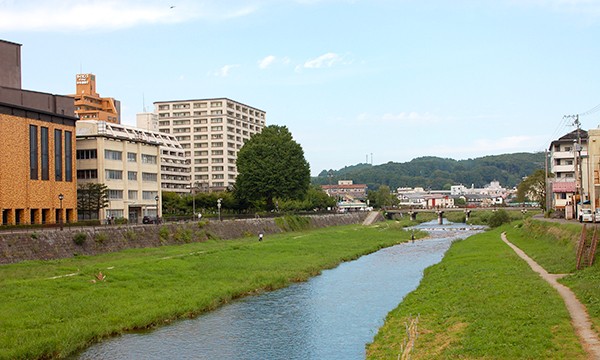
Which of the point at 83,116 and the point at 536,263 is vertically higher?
the point at 83,116

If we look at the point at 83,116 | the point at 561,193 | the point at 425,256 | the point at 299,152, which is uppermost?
the point at 83,116

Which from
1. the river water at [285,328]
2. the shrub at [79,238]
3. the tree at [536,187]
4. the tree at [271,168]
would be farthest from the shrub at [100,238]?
the tree at [536,187]

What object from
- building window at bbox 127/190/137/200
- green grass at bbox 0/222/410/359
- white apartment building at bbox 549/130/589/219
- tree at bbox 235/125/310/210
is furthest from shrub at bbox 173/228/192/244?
white apartment building at bbox 549/130/589/219

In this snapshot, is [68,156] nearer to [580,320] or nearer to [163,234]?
[163,234]

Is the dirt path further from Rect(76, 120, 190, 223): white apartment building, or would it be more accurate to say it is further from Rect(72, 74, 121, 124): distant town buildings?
Rect(72, 74, 121, 124): distant town buildings

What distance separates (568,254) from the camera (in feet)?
135

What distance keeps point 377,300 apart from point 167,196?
7486 centimetres

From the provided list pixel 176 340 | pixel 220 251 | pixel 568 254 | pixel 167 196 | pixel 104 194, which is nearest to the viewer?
pixel 176 340

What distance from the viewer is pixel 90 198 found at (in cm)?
7150

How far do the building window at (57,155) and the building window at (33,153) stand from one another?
3331mm

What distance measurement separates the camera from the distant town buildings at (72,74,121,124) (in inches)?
5364

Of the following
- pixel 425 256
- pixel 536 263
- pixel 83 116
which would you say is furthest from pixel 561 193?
pixel 83 116

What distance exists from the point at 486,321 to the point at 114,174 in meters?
65.8

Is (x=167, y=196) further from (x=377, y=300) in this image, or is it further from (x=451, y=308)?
(x=451, y=308)
